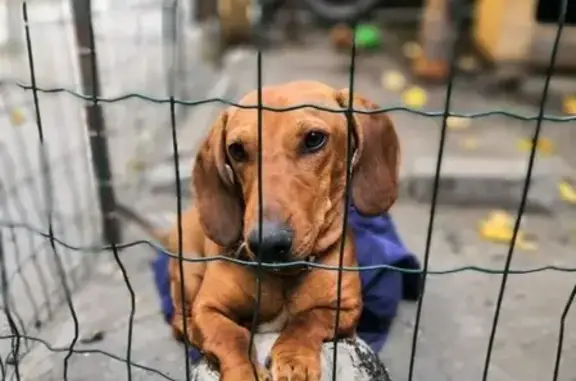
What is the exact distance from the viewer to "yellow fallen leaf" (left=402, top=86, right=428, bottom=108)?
3.00m

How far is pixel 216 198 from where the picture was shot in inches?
54.9

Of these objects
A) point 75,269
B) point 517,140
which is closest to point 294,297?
point 75,269

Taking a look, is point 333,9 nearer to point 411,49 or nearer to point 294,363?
point 411,49

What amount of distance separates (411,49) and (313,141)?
8.17ft

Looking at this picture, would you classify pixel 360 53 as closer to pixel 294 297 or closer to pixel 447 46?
pixel 447 46

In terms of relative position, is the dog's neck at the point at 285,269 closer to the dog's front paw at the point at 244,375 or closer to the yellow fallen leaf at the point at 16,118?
the dog's front paw at the point at 244,375

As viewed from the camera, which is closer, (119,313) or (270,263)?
(270,263)

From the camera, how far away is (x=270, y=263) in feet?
3.99

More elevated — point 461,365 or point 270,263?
point 270,263

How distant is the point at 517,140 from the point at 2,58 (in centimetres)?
203

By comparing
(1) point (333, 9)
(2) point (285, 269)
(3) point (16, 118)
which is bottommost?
(3) point (16, 118)

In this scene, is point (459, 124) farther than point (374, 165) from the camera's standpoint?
Yes

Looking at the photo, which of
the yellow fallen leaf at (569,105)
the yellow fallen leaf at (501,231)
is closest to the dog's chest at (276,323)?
the yellow fallen leaf at (501,231)

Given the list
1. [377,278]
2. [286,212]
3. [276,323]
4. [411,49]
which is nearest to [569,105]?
[411,49]
